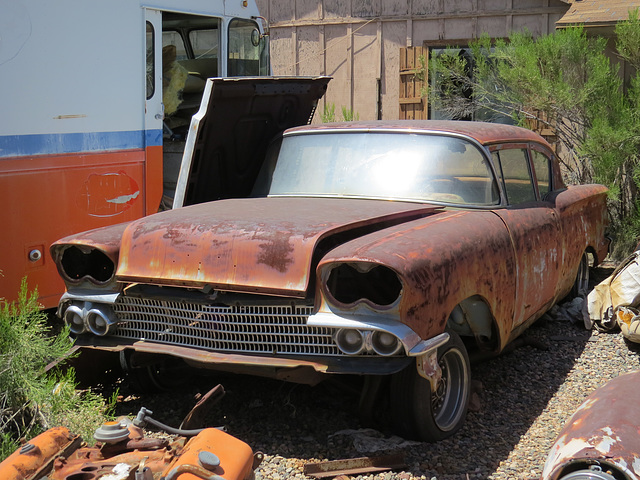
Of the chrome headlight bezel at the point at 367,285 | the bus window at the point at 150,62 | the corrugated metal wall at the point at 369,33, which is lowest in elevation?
the chrome headlight bezel at the point at 367,285

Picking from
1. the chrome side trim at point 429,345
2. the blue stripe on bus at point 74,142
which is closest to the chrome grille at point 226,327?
the chrome side trim at point 429,345

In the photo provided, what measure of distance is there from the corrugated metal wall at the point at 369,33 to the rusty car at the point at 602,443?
8.88 meters

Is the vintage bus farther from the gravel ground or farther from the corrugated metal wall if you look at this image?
the corrugated metal wall

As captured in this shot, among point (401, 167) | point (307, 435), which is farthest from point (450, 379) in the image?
point (401, 167)

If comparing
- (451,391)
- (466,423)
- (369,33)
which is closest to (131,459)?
(451,391)

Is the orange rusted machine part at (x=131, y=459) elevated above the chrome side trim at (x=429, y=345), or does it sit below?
below

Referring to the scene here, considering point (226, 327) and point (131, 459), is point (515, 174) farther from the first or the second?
point (131, 459)

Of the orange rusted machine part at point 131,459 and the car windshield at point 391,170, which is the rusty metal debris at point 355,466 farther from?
the car windshield at point 391,170

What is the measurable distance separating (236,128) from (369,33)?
718 cm

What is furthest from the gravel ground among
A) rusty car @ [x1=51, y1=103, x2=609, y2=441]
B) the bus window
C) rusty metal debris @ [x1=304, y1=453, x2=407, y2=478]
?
the bus window

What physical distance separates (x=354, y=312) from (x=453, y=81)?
26.8ft

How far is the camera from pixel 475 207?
190 inches

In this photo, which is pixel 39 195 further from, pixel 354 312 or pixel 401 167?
pixel 354 312

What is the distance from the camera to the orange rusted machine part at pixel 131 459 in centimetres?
274
